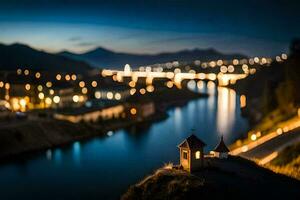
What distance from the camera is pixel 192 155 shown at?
12617 mm

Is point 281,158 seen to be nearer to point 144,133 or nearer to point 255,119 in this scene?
point 144,133

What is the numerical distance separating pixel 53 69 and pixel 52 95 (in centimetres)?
2718

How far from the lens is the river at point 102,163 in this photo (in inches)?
678

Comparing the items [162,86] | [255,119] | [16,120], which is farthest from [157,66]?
[16,120]

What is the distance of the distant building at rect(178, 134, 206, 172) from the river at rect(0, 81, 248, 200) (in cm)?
409

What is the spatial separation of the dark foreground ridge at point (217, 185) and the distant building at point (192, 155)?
212 mm

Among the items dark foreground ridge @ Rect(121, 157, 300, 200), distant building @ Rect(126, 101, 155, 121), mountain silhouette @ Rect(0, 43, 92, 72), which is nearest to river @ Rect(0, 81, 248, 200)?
distant building @ Rect(126, 101, 155, 121)

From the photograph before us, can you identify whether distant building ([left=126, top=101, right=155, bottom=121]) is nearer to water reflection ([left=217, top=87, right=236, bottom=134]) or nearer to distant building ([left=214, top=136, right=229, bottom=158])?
water reflection ([left=217, top=87, right=236, bottom=134])

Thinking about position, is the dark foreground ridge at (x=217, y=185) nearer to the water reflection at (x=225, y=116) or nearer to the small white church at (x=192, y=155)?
the small white church at (x=192, y=155)

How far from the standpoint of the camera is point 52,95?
35719mm

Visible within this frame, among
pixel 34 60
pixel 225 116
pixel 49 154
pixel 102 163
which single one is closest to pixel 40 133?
pixel 49 154

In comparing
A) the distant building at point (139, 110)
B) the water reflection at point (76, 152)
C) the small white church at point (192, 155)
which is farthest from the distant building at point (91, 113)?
the small white church at point (192, 155)

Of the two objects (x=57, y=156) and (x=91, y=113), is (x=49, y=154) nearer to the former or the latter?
(x=57, y=156)

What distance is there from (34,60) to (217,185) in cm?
5737
